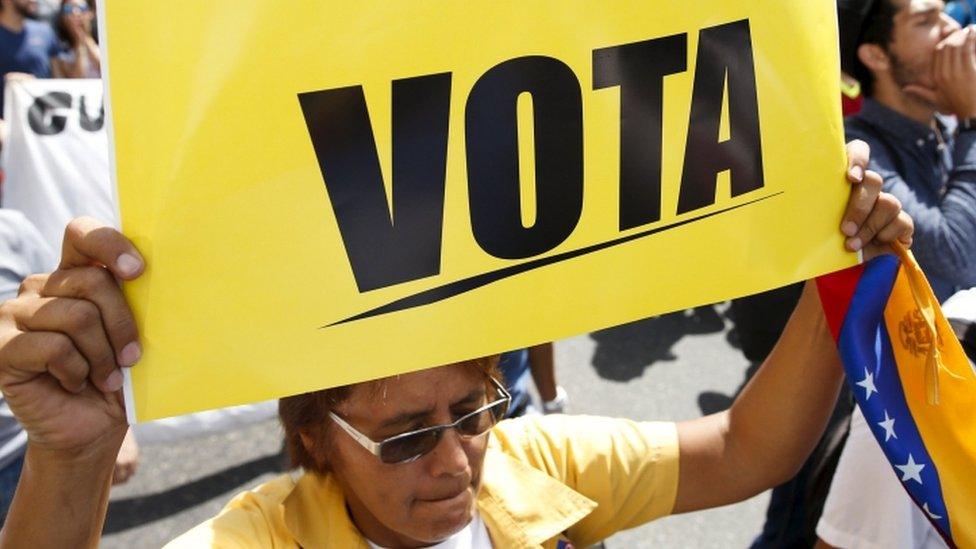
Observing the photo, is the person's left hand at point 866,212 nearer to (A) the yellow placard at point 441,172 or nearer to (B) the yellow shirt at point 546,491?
(A) the yellow placard at point 441,172

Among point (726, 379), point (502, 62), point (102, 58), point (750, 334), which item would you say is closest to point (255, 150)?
point (102, 58)

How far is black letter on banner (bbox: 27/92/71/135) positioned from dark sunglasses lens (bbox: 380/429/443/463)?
107 inches

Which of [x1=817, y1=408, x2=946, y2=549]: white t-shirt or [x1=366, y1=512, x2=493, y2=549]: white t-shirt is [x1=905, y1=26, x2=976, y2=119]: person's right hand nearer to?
[x1=817, y1=408, x2=946, y2=549]: white t-shirt

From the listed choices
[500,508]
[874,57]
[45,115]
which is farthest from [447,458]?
[45,115]

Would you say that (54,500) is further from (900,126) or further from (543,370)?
(543,370)

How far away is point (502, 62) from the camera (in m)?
1.05

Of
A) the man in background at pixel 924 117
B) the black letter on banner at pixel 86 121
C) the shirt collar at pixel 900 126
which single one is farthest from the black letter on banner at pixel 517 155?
the black letter on banner at pixel 86 121

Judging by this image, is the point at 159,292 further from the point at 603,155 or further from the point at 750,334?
the point at 750,334

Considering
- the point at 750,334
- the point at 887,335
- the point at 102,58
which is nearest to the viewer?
the point at 102,58

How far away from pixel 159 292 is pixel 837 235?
0.86 metres

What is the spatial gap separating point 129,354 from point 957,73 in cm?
228

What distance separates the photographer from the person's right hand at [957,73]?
2.43 meters

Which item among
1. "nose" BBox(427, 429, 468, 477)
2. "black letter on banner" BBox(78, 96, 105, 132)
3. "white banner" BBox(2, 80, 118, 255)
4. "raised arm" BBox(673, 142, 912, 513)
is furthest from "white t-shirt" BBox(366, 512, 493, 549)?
"black letter on banner" BBox(78, 96, 105, 132)

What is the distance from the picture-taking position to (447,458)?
136cm
